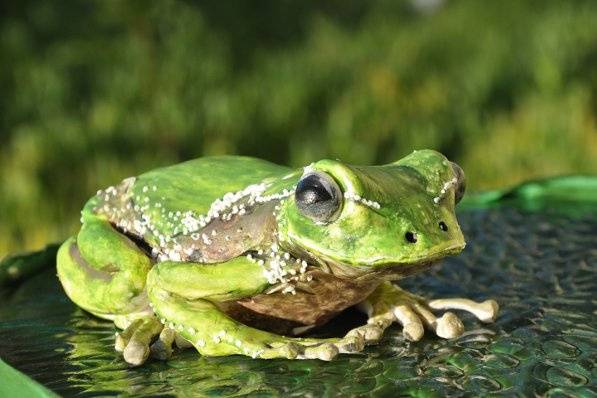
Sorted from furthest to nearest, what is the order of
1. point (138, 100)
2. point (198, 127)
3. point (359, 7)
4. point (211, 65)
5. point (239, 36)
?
point (359, 7), point (239, 36), point (211, 65), point (138, 100), point (198, 127)

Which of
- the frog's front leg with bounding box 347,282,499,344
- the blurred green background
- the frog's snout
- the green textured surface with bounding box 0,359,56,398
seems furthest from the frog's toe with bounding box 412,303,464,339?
the blurred green background

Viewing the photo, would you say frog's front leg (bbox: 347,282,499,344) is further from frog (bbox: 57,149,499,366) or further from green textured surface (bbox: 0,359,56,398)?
green textured surface (bbox: 0,359,56,398)

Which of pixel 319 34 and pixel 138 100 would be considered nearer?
pixel 138 100

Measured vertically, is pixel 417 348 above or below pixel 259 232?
below

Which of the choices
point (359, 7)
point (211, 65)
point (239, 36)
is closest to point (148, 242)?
point (211, 65)

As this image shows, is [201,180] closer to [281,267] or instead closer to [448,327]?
[281,267]

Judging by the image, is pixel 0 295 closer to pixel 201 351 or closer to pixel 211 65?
pixel 201 351
